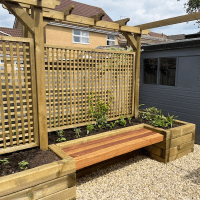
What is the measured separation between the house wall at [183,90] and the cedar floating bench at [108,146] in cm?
171

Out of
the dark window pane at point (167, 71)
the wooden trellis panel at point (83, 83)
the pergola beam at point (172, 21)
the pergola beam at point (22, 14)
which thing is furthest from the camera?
the dark window pane at point (167, 71)

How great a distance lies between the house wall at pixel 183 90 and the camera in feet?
16.1

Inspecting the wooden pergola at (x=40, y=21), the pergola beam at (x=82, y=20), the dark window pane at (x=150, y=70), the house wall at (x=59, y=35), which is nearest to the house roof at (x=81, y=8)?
the house wall at (x=59, y=35)

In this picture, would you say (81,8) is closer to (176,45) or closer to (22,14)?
(176,45)

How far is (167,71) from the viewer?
562 centimetres

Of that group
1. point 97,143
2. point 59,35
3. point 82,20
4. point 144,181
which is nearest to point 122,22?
point 82,20

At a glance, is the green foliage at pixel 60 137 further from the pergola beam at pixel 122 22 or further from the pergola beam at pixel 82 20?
the pergola beam at pixel 122 22

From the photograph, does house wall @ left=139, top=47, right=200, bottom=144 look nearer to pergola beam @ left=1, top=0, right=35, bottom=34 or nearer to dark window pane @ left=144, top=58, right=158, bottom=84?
dark window pane @ left=144, top=58, right=158, bottom=84

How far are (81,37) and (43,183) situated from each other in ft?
50.9

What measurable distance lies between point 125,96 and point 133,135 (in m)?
1.18

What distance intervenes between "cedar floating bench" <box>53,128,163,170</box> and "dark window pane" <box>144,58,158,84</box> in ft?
8.23

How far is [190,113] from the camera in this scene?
5066 millimetres

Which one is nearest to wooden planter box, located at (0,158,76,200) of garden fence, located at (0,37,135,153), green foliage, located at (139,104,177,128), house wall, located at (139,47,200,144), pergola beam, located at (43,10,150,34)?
garden fence, located at (0,37,135,153)

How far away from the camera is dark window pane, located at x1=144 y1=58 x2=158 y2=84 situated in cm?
598
